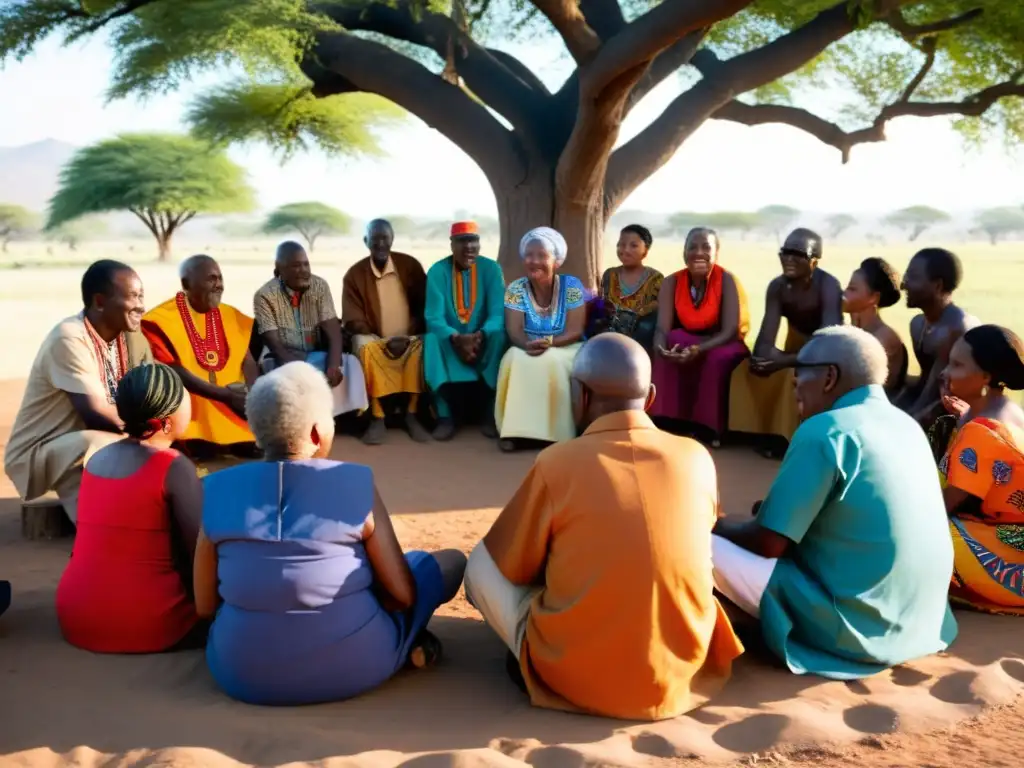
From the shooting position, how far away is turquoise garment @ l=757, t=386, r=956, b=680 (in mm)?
3393

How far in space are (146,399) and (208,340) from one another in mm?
3364

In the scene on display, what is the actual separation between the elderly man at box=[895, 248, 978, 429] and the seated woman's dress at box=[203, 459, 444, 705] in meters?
4.01

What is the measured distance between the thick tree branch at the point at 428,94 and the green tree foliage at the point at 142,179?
37.7 m

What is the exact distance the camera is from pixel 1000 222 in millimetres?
95688

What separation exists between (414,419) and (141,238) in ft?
416

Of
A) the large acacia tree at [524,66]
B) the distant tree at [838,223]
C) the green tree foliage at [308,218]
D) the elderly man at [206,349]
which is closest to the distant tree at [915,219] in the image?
the distant tree at [838,223]

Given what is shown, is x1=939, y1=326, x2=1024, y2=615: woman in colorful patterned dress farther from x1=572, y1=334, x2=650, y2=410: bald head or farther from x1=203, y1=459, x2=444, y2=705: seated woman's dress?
x1=203, y1=459, x2=444, y2=705: seated woman's dress

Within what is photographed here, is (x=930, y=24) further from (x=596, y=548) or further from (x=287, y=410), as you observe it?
(x=287, y=410)

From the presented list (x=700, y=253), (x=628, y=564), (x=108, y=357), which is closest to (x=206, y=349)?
(x=108, y=357)

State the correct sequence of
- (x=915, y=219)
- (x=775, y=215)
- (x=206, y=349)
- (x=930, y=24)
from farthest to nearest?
(x=915, y=219) < (x=775, y=215) < (x=930, y=24) < (x=206, y=349)

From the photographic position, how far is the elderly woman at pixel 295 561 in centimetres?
318

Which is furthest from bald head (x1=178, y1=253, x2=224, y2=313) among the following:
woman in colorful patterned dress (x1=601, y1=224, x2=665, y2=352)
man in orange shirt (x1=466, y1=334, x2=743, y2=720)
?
man in orange shirt (x1=466, y1=334, x2=743, y2=720)

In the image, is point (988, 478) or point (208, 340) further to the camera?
point (208, 340)

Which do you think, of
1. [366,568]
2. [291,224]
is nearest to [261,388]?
[366,568]
